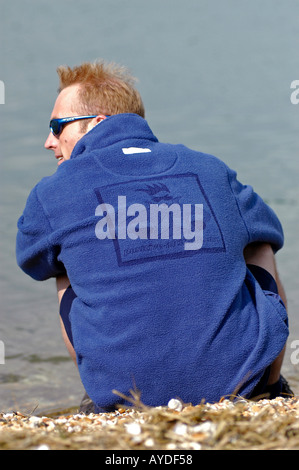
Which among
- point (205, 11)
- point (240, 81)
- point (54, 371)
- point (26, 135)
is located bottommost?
point (54, 371)

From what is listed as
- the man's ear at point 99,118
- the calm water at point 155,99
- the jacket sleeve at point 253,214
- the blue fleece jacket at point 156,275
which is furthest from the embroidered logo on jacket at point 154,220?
the calm water at point 155,99

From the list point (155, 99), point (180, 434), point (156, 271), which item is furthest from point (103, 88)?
point (155, 99)

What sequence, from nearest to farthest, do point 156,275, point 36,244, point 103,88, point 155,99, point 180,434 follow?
point 180,434, point 156,275, point 36,244, point 103,88, point 155,99

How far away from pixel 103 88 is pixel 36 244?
97 cm

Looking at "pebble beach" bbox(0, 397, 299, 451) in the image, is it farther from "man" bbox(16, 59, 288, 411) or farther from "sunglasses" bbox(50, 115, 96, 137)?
"sunglasses" bbox(50, 115, 96, 137)

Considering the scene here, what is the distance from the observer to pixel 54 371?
5488mm

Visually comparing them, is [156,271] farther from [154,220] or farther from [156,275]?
[154,220]

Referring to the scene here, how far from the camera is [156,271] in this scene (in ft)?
8.65

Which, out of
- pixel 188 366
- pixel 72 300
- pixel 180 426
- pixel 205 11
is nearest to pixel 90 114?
pixel 72 300

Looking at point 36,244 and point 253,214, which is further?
point 253,214

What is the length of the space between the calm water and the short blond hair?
2.17 m

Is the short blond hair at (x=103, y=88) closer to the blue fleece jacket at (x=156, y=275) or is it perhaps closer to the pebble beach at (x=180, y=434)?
the blue fleece jacket at (x=156, y=275)
